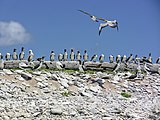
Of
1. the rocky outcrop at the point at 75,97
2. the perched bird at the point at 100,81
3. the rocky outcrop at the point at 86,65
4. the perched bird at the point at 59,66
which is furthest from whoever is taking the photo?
the perched bird at the point at 59,66

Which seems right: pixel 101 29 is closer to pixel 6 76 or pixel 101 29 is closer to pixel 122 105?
pixel 122 105

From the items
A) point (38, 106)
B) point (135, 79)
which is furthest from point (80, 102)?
point (135, 79)

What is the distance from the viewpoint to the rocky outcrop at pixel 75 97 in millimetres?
15211

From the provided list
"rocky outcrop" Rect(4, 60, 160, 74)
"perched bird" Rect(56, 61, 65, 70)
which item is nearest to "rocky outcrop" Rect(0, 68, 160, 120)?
"perched bird" Rect(56, 61, 65, 70)

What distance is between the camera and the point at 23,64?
960 inches

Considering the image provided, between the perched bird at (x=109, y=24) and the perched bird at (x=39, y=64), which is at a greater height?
the perched bird at (x=109, y=24)

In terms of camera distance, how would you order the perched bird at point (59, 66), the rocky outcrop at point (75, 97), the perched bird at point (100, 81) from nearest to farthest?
the rocky outcrop at point (75, 97), the perched bird at point (100, 81), the perched bird at point (59, 66)

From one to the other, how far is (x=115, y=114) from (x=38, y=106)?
271 cm

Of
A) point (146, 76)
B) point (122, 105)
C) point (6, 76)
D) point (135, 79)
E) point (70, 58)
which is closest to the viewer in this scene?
point (122, 105)

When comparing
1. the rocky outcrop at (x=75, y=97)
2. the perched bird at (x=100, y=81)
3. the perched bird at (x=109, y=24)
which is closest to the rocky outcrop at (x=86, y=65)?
the rocky outcrop at (x=75, y=97)

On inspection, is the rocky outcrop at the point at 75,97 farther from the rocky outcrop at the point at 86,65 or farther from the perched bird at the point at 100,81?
the rocky outcrop at the point at 86,65

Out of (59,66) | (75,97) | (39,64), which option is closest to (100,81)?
(75,97)

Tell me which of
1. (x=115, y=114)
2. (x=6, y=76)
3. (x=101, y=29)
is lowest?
(x=115, y=114)

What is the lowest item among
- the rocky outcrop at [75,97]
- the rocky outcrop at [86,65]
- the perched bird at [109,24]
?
the rocky outcrop at [75,97]
